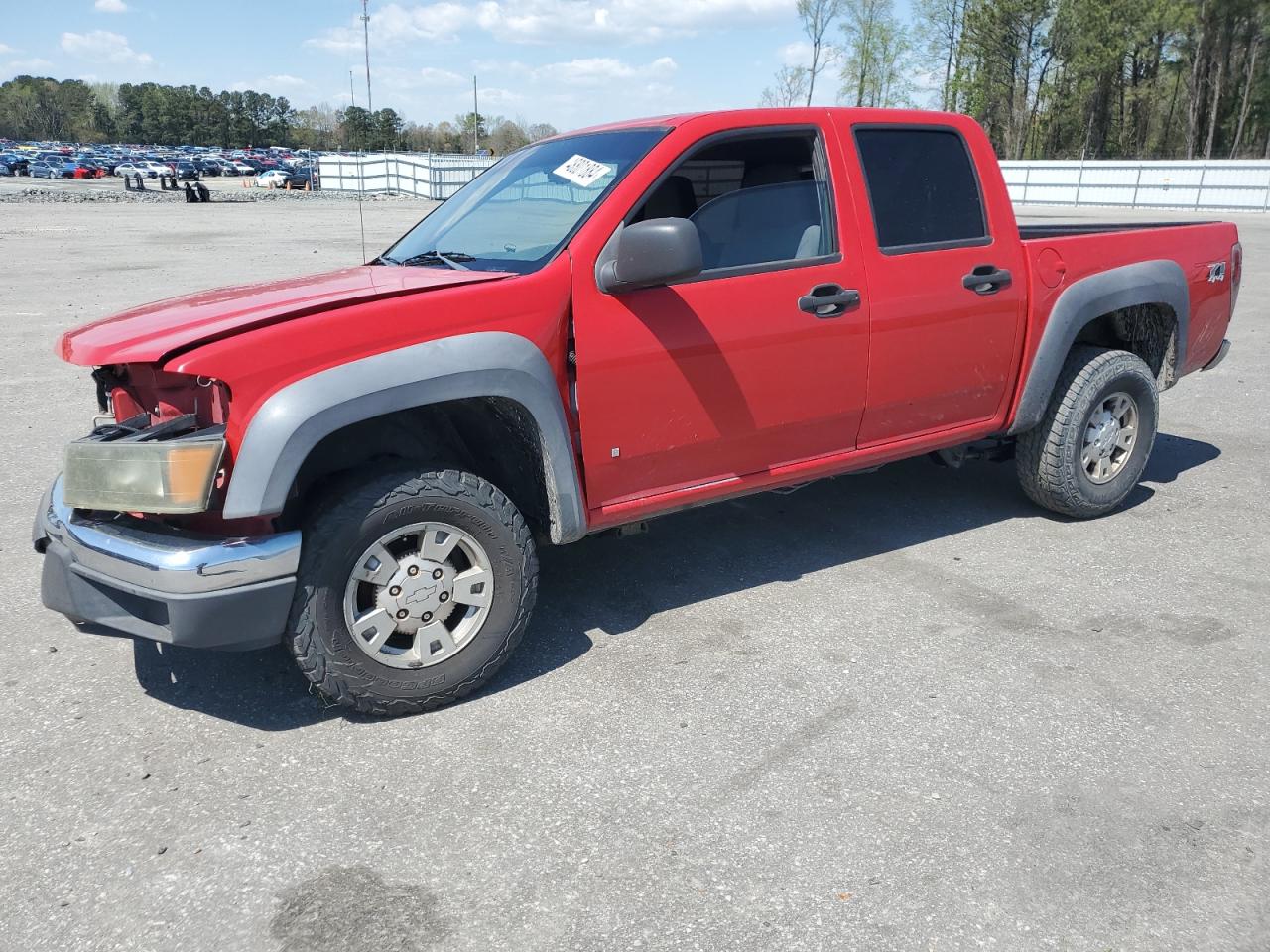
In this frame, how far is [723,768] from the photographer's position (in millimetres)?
3002

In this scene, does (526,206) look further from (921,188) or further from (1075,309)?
(1075,309)

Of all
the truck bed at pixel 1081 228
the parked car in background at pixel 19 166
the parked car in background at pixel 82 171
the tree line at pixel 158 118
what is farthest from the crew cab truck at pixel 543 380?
the tree line at pixel 158 118

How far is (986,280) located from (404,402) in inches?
103

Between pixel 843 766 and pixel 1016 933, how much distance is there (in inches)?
29.1

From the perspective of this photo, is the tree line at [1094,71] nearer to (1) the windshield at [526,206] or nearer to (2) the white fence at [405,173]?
(2) the white fence at [405,173]

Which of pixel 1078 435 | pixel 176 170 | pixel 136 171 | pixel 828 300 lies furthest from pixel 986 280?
pixel 176 170

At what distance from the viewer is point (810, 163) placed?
4.04m

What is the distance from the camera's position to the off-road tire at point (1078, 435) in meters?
4.83

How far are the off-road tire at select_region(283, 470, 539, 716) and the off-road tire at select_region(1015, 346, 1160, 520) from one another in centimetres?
276

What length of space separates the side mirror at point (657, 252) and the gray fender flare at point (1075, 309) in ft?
6.82

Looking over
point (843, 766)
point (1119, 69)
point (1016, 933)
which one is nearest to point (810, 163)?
point (843, 766)

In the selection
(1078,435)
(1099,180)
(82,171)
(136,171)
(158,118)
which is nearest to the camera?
(1078,435)

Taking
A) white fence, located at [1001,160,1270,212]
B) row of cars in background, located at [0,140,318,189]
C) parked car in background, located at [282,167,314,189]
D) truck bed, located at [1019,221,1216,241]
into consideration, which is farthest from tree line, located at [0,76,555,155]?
truck bed, located at [1019,221,1216,241]

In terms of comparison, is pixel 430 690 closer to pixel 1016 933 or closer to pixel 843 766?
pixel 843 766
